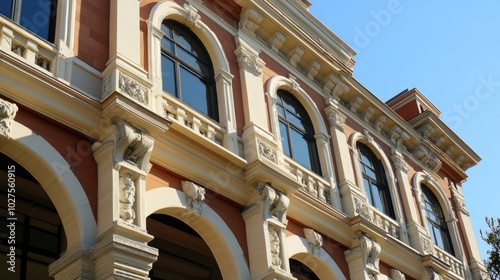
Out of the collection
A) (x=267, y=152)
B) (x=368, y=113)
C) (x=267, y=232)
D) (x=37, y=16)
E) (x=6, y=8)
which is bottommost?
(x=267, y=232)

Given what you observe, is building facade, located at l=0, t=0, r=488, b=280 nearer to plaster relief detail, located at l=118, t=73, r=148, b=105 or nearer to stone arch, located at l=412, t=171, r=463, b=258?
plaster relief detail, located at l=118, t=73, r=148, b=105

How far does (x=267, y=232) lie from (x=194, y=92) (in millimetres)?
3278

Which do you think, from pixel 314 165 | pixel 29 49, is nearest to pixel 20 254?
pixel 29 49

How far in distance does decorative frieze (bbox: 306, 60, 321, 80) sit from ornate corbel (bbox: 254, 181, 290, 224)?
5.37 m

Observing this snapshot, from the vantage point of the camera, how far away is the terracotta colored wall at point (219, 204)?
37.4 ft

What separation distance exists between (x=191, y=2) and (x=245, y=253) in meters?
5.66

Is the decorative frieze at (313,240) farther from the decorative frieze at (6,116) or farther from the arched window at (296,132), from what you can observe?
the decorative frieze at (6,116)

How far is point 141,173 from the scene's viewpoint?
10.5m

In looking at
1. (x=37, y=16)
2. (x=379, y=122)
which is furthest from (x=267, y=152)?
(x=379, y=122)

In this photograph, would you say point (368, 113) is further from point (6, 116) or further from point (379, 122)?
point (6, 116)

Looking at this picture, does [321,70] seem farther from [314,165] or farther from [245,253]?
[245,253]

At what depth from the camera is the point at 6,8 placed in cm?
1068

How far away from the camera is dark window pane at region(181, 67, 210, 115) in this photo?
13438mm

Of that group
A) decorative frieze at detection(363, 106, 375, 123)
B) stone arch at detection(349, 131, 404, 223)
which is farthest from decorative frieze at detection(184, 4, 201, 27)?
decorative frieze at detection(363, 106, 375, 123)
